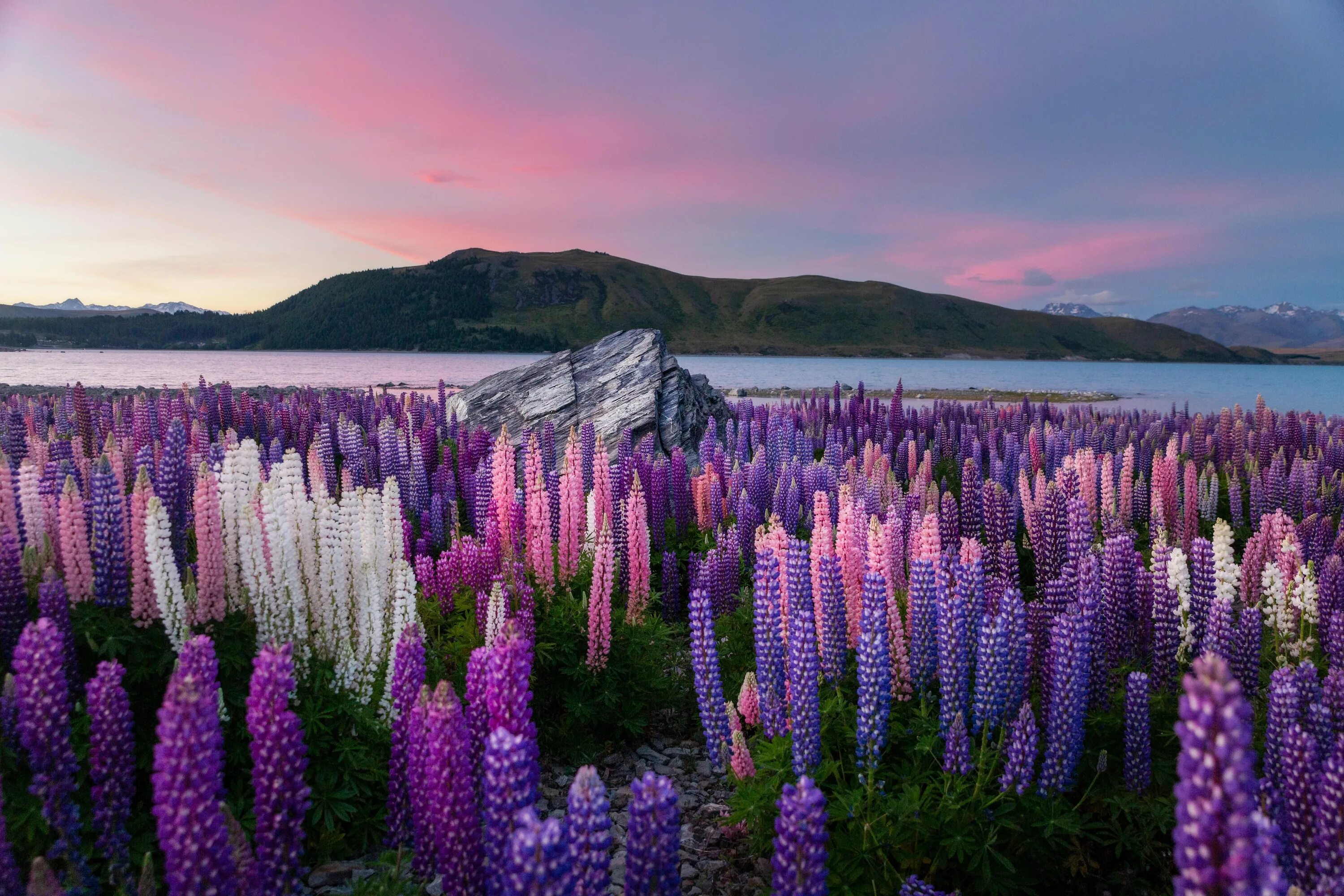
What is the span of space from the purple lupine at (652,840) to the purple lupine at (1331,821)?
242 cm

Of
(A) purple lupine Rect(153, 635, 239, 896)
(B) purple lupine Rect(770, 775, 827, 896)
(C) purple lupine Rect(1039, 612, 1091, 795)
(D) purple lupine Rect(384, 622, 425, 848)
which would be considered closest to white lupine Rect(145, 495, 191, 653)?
(D) purple lupine Rect(384, 622, 425, 848)

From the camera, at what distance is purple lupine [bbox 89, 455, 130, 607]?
472 centimetres

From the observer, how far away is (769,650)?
196 inches

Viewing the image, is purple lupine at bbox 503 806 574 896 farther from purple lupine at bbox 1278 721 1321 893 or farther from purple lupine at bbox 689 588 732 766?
purple lupine at bbox 1278 721 1321 893

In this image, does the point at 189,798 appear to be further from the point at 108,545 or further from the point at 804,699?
the point at 108,545

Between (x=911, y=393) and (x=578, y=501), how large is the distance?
164 ft

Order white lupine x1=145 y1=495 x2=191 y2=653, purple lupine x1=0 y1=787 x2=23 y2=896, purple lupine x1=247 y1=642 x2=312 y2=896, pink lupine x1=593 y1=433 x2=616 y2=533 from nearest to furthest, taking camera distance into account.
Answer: purple lupine x1=0 y1=787 x2=23 y2=896
purple lupine x1=247 y1=642 x2=312 y2=896
white lupine x1=145 y1=495 x2=191 y2=653
pink lupine x1=593 y1=433 x2=616 y2=533

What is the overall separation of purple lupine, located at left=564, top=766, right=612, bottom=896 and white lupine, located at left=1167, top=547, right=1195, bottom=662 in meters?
4.82

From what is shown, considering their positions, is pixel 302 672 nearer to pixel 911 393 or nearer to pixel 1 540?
pixel 1 540

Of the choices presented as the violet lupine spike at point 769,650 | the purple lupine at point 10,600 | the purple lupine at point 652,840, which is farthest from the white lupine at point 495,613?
the purple lupine at point 652,840

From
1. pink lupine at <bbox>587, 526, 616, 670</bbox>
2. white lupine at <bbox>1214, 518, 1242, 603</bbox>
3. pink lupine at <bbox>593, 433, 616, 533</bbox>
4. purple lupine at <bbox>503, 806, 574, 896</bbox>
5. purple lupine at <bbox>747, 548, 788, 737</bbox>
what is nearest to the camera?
purple lupine at <bbox>503, 806, 574, 896</bbox>

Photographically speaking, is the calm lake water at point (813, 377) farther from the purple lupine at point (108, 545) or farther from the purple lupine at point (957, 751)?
the purple lupine at point (957, 751)

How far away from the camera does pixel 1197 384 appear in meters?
86.3

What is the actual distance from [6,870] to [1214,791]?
405 cm
